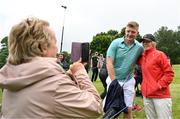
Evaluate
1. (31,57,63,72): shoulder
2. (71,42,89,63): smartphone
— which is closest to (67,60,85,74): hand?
(71,42,89,63): smartphone

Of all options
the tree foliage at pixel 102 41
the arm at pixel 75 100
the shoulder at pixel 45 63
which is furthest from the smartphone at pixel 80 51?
the tree foliage at pixel 102 41

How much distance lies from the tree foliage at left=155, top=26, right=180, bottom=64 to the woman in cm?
9573

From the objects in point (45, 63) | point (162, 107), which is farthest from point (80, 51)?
point (162, 107)

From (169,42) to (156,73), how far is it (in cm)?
10519

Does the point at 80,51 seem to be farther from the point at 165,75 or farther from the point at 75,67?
the point at 165,75

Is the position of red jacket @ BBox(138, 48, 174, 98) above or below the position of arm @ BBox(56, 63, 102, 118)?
below

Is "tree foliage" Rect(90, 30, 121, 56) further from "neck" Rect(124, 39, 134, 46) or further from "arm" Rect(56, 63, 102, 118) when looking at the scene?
"arm" Rect(56, 63, 102, 118)

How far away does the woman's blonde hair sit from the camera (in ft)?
9.23

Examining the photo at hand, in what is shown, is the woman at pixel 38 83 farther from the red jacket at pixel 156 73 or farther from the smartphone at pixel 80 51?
the red jacket at pixel 156 73

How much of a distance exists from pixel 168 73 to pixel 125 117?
1187 mm

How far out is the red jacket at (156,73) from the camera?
7230mm

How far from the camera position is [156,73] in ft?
24.0

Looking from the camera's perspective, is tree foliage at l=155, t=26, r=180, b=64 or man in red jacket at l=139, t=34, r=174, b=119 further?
→ tree foliage at l=155, t=26, r=180, b=64

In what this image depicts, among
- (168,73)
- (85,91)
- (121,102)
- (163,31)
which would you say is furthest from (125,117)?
(163,31)
